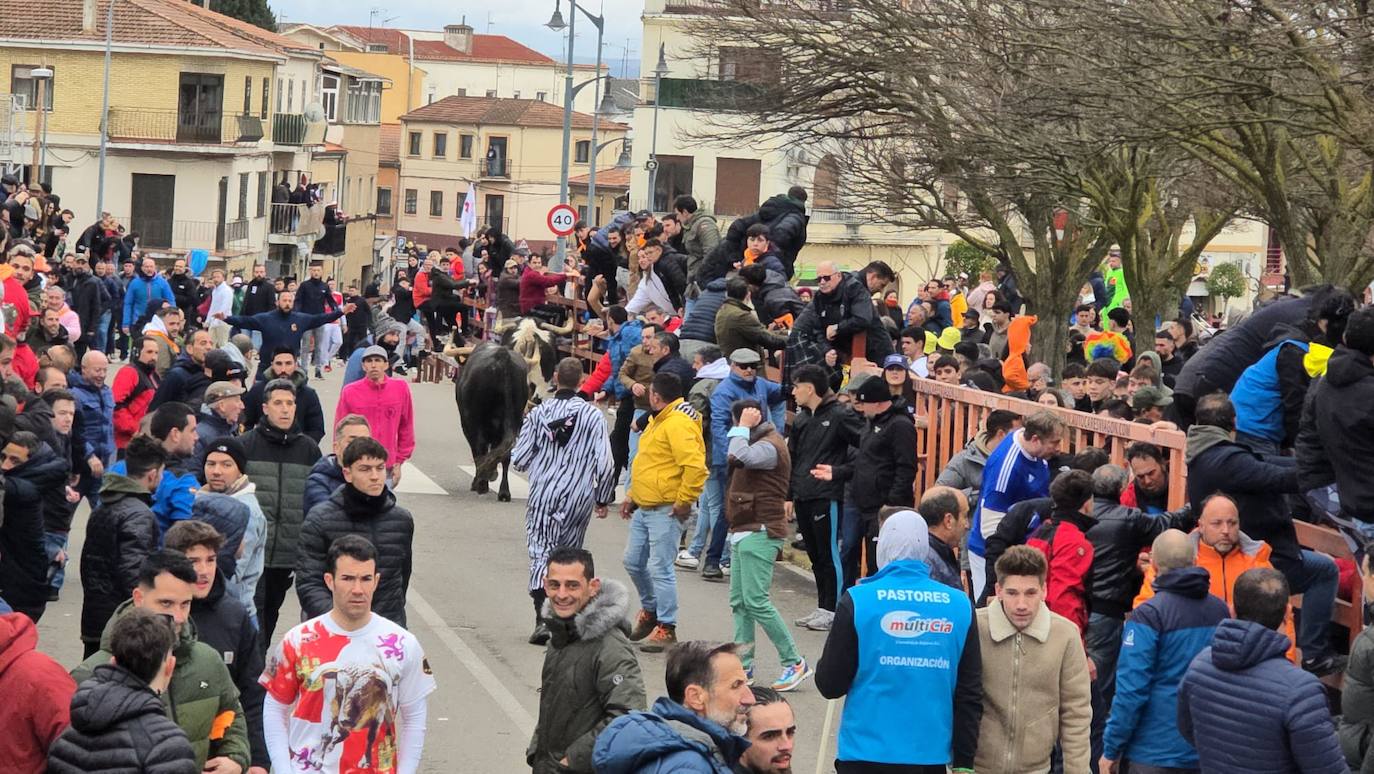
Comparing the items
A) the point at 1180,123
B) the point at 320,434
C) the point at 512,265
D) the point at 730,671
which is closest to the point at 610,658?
the point at 730,671

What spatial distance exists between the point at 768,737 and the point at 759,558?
20.2 feet

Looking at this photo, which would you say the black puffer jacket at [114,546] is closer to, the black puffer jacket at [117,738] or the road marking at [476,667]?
the road marking at [476,667]

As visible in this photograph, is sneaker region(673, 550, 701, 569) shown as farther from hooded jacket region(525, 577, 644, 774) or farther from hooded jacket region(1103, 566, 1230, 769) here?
hooded jacket region(525, 577, 644, 774)

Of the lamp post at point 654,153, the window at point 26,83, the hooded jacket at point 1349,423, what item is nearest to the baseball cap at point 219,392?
the hooded jacket at point 1349,423

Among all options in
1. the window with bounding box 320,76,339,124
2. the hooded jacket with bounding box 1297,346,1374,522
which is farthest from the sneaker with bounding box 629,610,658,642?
the window with bounding box 320,76,339,124

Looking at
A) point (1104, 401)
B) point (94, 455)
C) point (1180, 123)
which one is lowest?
point (94, 455)

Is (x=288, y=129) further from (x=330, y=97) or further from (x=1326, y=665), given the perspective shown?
(x=1326, y=665)

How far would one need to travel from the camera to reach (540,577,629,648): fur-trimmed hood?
25.3 feet

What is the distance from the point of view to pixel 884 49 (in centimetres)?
2667

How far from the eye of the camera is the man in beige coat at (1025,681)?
8156 mm

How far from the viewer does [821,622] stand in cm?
1391

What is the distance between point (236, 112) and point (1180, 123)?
54.7 m

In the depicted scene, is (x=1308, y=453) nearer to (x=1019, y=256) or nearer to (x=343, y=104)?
(x=1019, y=256)

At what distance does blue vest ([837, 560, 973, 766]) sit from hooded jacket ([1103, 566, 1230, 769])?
50.8 inches
